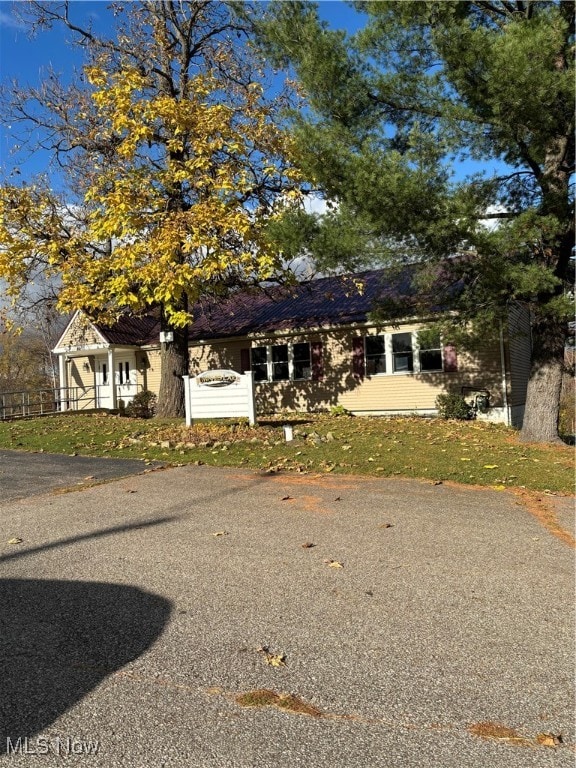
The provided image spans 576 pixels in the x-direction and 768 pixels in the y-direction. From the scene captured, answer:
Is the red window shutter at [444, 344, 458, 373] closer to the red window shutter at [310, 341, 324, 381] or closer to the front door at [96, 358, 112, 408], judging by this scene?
the red window shutter at [310, 341, 324, 381]

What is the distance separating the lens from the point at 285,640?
133 inches

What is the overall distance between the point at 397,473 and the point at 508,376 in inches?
361

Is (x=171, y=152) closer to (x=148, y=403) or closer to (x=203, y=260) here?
(x=203, y=260)

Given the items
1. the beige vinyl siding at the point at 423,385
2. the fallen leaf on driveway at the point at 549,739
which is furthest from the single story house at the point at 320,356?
the fallen leaf on driveway at the point at 549,739

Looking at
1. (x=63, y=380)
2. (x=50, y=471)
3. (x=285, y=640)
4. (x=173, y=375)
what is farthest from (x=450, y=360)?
(x=63, y=380)

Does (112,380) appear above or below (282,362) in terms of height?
below

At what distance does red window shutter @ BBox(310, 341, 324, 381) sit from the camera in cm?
1967

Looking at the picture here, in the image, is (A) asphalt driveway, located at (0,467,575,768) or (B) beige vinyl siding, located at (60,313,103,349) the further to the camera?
(B) beige vinyl siding, located at (60,313,103,349)

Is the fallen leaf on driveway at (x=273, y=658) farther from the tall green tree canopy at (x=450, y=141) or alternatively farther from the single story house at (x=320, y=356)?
the single story house at (x=320, y=356)

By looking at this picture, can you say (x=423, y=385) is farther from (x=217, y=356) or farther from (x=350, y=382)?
(x=217, y=356)

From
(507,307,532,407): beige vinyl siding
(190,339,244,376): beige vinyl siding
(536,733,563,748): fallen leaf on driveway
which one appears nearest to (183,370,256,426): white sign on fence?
(507,307,532,407): beige vinyl siding

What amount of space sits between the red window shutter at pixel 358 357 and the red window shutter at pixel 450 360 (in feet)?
9.02

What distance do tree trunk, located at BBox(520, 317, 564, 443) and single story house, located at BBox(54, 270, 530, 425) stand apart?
235cm

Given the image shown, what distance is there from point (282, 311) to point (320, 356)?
2848 millimetres
